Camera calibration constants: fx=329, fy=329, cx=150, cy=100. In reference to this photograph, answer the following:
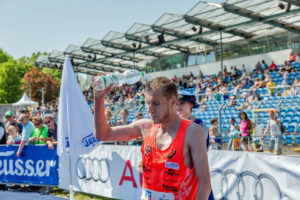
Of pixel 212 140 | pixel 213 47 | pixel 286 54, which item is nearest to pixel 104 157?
pixel 212 140

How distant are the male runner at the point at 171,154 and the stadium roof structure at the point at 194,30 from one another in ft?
56.3

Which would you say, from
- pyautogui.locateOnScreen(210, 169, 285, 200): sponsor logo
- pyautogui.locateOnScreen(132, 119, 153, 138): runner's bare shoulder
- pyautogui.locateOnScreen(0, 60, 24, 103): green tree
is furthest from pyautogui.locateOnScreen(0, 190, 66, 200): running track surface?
pyautogui.locateOnScreen(0, 60, 24, 103): green tree

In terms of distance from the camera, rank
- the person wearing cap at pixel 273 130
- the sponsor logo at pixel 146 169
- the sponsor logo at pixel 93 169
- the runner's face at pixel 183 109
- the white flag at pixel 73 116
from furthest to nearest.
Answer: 1. the person wearing cap at pixel 273 130
2. the sponsor logo at pixel 93 169
3. the white flag at pixel 73 116
4. the runner's face at pixel 183 109
5. the sponsor logo at pixel 146 169

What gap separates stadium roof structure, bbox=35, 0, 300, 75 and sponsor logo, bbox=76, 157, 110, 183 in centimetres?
1348

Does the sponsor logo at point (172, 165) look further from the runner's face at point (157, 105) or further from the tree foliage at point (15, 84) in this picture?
the tree foliage at point (15, 84)

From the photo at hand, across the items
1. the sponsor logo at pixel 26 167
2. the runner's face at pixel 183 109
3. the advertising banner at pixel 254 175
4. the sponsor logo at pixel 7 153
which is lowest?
the sponsor logo at pixel 26 167

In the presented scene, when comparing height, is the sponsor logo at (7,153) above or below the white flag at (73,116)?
below

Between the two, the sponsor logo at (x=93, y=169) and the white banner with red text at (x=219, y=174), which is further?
the sponsor logo at (x=93, y=169)

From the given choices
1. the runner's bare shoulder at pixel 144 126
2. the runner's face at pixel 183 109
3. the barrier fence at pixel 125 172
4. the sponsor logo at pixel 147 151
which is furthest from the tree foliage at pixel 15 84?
the sponsor logo at pixel 147 151

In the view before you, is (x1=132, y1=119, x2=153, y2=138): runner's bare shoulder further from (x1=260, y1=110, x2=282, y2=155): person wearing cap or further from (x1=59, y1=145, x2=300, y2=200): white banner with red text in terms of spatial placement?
(x1=260, y1=110, x2=282, y2=155): person wearing cap

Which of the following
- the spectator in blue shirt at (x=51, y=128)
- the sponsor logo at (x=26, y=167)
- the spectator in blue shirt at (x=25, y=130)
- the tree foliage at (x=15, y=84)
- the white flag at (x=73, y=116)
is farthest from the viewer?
the tree foliage at (x=15, y=84)

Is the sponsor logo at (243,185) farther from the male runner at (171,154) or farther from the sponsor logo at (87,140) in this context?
the male runner at (171,154)

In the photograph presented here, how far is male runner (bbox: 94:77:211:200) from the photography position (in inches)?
81.3

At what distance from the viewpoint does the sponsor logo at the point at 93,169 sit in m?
7.51
